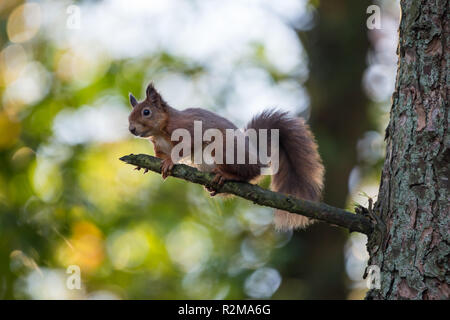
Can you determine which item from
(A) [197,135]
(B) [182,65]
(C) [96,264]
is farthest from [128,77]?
(A) [197,135]

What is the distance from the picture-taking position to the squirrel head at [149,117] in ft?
10.1

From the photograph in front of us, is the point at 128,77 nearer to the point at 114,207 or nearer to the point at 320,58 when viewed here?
Answer: the point at 114,207

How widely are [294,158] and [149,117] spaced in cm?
87

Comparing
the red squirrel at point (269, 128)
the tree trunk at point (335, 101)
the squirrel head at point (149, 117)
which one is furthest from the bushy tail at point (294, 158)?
the tree trunk at point (335, 101)

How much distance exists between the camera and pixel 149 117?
310 cm

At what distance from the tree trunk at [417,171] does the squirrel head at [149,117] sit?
1.36 meters

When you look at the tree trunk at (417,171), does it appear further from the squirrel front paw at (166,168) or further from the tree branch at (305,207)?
the squirrel front paw at (166,168)

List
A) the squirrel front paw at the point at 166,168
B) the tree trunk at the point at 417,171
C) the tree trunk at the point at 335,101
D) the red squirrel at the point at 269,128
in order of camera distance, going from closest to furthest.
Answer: the tree trunk at the point at 417,171 → the squirrel front paw at the point at 166,168 → the red squirrel at the point at 269,128 → the tree trunk at the point at 335,101

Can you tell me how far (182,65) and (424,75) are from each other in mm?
3828

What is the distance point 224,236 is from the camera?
219 inches

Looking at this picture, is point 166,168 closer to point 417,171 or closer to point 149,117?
point 149,117

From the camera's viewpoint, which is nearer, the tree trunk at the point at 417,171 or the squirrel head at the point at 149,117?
the tree trunk at the point at 417,171
